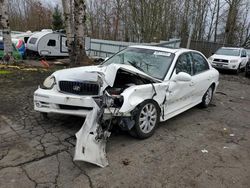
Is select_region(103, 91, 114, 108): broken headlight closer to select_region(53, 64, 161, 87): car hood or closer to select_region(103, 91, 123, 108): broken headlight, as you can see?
select_region(103, 91, 123, 108): broken headlight

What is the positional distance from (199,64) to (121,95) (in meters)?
2.87

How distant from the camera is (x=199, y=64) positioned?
5602 millimetres

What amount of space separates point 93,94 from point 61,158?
1103mm

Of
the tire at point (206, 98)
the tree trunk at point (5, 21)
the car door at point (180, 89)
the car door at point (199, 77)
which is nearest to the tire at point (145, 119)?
the car door at point (180, 89)

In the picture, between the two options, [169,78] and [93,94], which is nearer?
[93,94]

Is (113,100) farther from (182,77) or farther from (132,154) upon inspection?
(182,77)

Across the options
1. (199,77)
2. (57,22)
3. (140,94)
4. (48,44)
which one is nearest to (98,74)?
(140,94)

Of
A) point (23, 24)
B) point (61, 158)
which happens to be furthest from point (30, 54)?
point (23, 24)

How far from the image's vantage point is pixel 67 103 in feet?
12.4

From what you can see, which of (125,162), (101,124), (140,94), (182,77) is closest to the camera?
(125,162)

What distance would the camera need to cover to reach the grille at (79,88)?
381 centimetres

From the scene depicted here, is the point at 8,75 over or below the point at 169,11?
below

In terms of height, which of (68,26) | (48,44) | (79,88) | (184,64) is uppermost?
(68,26)

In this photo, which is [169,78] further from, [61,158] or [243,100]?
[243,100]
